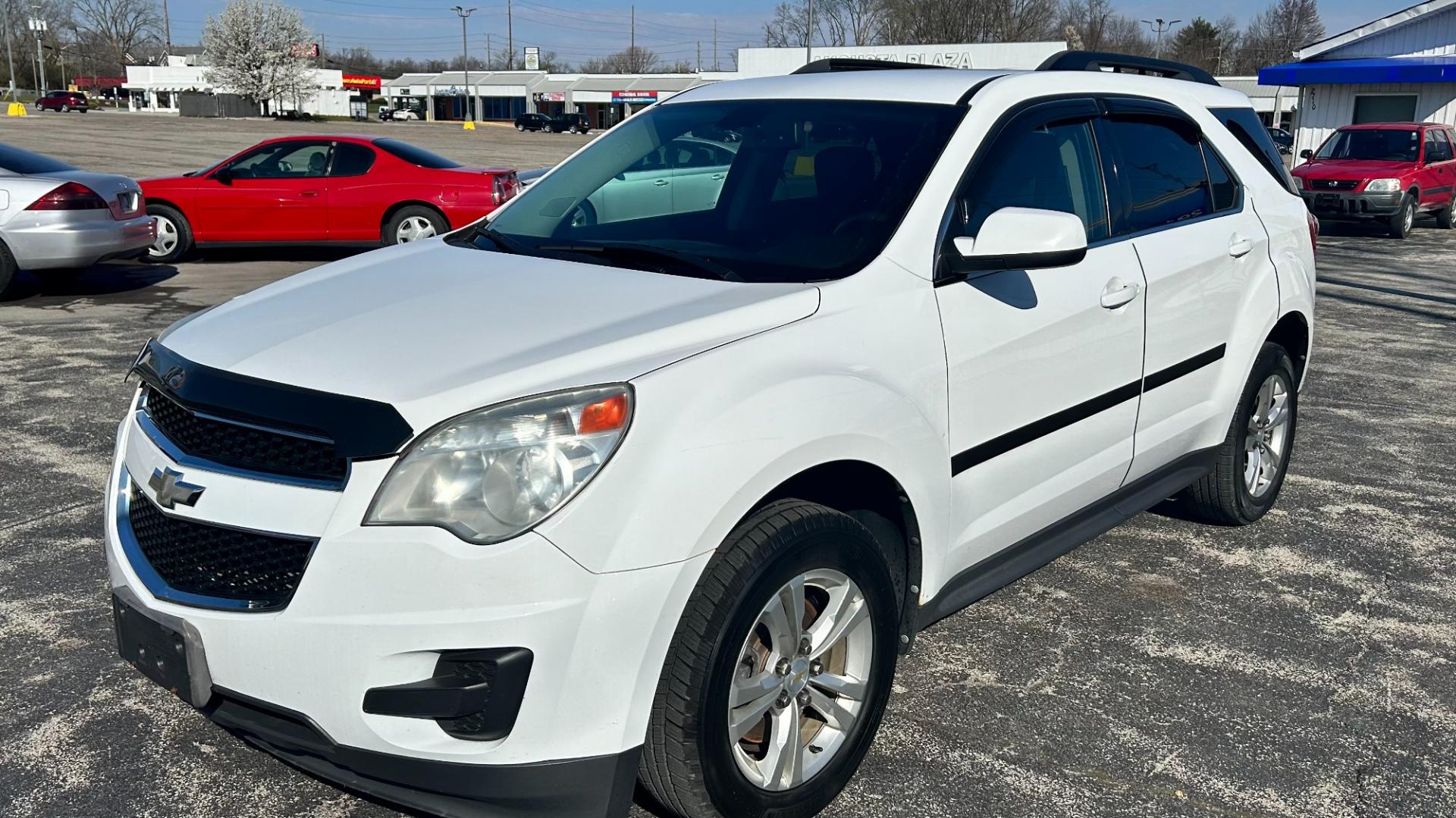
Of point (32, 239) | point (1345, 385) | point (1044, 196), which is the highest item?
point (1044, 196)

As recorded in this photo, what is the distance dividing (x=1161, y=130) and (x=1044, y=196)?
942 millimetres

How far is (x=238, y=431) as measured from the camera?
2.59 meters

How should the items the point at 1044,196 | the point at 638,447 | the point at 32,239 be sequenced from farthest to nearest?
1. the point at 32,239
2. the point at 1044,196
3. the point at 638,447

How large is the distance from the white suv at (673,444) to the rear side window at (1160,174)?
30 mm

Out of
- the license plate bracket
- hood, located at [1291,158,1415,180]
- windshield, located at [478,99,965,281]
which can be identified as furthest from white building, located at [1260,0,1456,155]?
the license plate bracket

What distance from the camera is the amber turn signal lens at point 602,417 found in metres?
2.44

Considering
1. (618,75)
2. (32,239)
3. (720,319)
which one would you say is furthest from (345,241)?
(618,75)

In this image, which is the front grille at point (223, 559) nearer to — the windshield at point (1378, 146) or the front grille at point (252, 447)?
the front grille at point (252, 447)

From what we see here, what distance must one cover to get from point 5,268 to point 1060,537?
33.3ft

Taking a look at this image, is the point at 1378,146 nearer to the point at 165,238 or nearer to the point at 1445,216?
the point at 1445,216

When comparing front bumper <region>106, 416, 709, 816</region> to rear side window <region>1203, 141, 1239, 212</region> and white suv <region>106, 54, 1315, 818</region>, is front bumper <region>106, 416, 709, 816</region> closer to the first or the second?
white suv <region>106, 54, 1315, 818</region>

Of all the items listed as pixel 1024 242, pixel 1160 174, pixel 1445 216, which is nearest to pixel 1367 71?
pixel 1445 216

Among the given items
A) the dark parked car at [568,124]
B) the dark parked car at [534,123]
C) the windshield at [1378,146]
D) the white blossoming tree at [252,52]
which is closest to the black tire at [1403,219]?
the windshield at [1378,146]

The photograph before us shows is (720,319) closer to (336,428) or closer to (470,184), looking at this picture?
(336,428)
